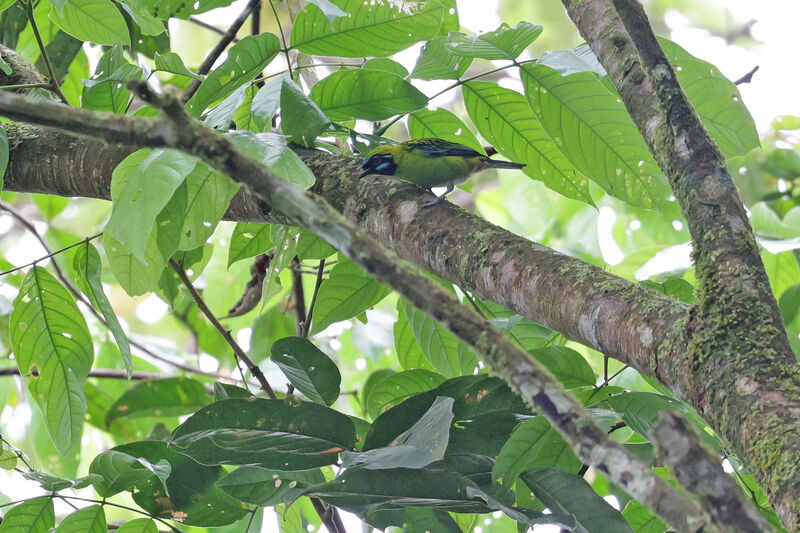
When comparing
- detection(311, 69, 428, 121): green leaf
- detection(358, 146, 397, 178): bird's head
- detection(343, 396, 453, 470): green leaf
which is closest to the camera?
detection(343, 396, 453, 470): green leaf

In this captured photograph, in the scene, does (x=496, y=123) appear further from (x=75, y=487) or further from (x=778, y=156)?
(x=778, y=156)

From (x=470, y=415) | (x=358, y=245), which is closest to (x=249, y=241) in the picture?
(x=470, y=415)

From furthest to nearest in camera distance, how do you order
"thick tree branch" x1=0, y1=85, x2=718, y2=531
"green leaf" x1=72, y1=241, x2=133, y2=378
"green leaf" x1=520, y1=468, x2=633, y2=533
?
"green leaf" x1=72, y1=241, x2=133, y2=378 < "green leaf" x1=520, y1=468, x2=633, y2=533 < "thick tree branch" x1=0, y1=85, x2=718, y2=531

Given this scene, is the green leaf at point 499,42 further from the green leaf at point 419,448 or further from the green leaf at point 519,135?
the green leaf at point 419,448

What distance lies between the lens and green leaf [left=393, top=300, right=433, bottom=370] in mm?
2230

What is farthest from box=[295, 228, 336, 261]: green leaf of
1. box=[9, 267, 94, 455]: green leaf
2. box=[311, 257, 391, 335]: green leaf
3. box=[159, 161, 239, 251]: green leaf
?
box=[9, 267, 94, 455]: green leaf

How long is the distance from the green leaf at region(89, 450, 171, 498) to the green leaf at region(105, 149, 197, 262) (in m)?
0.52

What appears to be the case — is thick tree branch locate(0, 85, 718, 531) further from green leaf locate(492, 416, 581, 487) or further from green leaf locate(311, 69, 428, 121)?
green leaf locate(311, 69, 428, 121)

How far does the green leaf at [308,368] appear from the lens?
1.68 meters

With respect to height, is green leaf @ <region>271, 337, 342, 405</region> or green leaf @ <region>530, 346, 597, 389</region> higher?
green leaf @ <region>271, 337, 342, 405</region>

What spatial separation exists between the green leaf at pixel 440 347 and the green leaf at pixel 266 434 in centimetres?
59

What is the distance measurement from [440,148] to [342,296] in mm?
876

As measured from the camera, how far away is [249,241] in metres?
2.28

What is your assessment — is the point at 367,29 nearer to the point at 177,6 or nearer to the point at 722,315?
the point at 177,6
